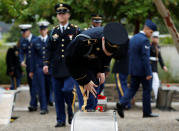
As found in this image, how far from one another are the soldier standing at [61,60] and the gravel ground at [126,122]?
0.47 m

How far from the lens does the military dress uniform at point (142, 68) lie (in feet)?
29.9

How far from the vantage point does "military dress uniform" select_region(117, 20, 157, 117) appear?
9125 mm

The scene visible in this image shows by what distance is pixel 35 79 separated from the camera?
10719 mm

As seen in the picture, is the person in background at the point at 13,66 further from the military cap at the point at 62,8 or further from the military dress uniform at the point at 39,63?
the military cap at the point at 62,8

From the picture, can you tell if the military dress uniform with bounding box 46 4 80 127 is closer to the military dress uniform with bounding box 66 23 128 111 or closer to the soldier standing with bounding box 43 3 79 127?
the soldier standing with bounding box 43 3 79 127

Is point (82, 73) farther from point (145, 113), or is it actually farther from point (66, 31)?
point (145, 113)

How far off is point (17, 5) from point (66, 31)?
1020 millimetres

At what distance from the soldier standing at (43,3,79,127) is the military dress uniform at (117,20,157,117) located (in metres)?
1.84

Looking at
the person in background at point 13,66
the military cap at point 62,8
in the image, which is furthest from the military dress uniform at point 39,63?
the person in background at point 13,66

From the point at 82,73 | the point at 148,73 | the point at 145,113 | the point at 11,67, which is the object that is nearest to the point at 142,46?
the point at 148,73

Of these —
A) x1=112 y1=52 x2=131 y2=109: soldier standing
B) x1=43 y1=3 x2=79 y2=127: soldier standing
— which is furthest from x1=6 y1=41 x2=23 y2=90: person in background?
x1=43 y1=3 x2=79 y2=127: soldier standing

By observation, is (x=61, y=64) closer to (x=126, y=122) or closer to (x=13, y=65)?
(x=126, y=122)

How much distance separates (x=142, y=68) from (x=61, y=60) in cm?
225

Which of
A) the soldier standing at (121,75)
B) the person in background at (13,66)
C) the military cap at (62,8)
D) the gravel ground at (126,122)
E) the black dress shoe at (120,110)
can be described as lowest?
the gravel ground at (126,122)
